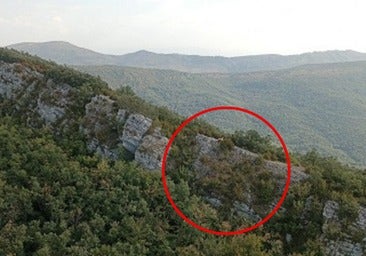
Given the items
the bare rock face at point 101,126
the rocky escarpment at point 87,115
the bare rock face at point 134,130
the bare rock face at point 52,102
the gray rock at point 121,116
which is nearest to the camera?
the rocky escarpment at point 87,115

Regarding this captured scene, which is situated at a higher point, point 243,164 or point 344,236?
point 243,164

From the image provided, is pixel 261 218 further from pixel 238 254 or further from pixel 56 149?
pixel 56 149

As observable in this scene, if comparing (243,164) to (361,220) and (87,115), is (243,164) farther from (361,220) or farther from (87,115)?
(87,115)

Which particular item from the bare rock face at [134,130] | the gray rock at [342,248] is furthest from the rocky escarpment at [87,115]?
the gray rock at [342,248]

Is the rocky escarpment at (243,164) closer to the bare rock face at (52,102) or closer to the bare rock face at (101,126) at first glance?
the bare rock face at (101,126)

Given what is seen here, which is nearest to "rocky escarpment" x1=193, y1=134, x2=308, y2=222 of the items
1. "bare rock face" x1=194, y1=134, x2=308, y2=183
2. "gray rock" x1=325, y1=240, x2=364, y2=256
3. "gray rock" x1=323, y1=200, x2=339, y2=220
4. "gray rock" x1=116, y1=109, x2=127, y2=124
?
"bare rock face" x1=194, y1=134, x2=308, y2=183

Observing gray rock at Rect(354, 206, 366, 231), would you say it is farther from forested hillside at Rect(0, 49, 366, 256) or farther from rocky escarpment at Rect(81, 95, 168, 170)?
rocky escarpment at Rect(81, 95, 168, 170)

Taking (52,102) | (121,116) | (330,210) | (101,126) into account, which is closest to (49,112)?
(52,102)
